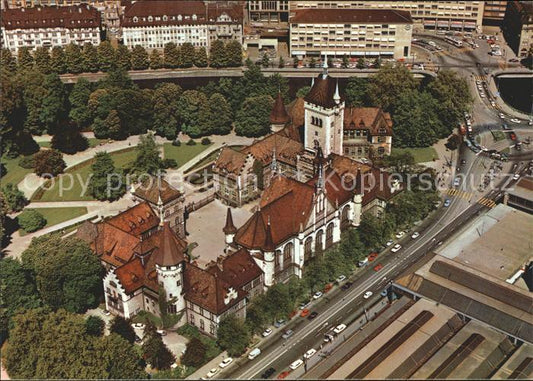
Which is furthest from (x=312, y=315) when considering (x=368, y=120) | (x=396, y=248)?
(x=368, y=120)

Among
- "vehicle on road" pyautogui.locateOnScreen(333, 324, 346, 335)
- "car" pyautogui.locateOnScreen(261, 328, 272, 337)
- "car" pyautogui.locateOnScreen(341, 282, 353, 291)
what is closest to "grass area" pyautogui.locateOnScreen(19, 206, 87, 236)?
"car" pyautogui.locateOnScreen(261, 328, 272, 337)

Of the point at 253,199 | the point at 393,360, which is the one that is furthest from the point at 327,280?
the point at 253,199

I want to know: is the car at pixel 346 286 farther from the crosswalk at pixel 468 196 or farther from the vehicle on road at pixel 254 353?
the crosswalk at pixel 468 196

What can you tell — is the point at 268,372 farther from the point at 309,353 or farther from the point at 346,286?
the point at 346,286

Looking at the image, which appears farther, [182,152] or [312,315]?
[182,152]

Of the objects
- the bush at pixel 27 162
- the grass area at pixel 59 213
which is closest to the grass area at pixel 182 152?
the grass area at pixel 59 213

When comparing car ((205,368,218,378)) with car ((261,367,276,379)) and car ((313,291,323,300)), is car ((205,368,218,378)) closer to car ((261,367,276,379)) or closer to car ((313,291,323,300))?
car ((261,367,276,379))
